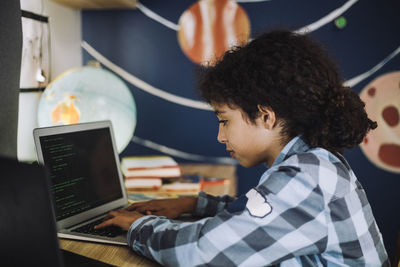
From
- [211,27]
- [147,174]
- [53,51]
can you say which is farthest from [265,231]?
[211,27]

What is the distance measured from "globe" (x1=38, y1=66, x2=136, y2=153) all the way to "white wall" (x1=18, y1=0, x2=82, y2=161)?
14 centimetres

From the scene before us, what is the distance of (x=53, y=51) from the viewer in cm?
156

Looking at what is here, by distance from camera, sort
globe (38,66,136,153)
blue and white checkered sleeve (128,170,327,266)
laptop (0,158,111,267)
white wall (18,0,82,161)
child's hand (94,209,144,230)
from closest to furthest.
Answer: laptop (0,158,111,267) < blue and white checkered sleeve (128,170,327,266) < child's hand (94,209,144,230) < globe (38,66,136,153) < white wall (18,0,82,161)

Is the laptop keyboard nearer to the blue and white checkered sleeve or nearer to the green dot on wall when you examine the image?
the blue and white checkered sleeve

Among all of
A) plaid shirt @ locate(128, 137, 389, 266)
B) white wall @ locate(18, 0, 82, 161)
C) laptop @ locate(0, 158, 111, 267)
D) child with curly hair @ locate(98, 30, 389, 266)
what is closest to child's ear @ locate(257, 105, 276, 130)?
child with curly hair @ locate(98, 30, 389, 266)

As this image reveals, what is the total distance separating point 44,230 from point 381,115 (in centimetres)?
176

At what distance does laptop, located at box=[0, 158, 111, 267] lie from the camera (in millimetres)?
377

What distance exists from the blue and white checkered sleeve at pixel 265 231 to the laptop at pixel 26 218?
13.1 inches

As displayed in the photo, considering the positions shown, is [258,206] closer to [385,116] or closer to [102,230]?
[102,230]

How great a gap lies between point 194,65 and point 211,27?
22 centimetres

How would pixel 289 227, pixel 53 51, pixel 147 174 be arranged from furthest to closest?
pixel 53 51 < pixel 147 174 < pixel 289 227

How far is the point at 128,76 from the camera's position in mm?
1946

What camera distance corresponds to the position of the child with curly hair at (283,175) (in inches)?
26.0

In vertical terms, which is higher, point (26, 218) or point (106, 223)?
point (26, 218)
